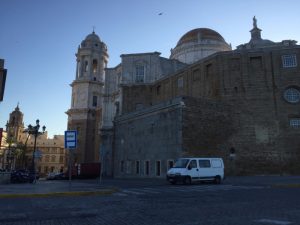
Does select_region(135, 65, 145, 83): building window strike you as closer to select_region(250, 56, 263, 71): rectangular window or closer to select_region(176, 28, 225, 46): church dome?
select_region(176, 28, 225, 46): church dome

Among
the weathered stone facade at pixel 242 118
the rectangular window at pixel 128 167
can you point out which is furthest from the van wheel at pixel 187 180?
the rectangular window at pixel 128 167

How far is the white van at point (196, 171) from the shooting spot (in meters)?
19.5

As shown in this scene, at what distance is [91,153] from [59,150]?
41966 millimetres

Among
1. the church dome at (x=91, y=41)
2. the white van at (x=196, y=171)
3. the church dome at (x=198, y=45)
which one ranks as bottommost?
the white van at (x=196, y=171)

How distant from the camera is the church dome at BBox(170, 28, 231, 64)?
49.7 m

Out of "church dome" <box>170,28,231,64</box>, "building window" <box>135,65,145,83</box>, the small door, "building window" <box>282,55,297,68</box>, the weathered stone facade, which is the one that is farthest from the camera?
"church dome" <box>170,28,231,64</box>

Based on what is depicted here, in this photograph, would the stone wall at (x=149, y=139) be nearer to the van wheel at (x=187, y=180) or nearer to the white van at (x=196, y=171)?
the white van at (x=196, y=171)

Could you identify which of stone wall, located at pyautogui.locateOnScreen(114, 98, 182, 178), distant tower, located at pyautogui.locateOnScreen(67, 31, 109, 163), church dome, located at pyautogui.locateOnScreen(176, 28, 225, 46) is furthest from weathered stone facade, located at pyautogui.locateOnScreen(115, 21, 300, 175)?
distant tower, located at pyautogui.locateOnScreen(67, 31, 109, 163)

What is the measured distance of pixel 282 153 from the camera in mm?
30547

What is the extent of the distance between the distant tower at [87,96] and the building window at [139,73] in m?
15.7

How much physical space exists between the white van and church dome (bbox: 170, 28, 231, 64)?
31.1 m

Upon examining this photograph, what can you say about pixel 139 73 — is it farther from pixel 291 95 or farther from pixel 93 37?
pixel 93 37

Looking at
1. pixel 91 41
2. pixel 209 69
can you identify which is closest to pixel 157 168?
pixel 209 69

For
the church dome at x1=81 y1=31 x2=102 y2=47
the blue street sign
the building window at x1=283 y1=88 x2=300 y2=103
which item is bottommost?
the blue street sign
